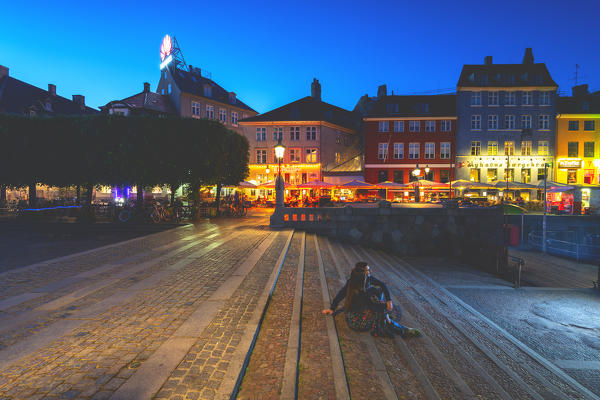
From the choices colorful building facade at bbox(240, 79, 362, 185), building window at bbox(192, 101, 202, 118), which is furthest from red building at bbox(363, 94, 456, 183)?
building window at bbox(192, 101, 202, 118)

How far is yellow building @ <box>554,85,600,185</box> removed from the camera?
3441 centimetres

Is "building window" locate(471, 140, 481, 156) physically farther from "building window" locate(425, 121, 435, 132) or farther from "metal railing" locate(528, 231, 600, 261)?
"metal railing" locate(528, 231, 600, 261)

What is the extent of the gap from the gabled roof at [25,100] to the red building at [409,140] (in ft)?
128

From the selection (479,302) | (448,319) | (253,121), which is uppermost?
(253,121)

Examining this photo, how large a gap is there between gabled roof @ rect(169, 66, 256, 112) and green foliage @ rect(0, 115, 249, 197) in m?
23.1

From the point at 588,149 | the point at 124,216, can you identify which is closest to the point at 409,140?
the point at 588,149

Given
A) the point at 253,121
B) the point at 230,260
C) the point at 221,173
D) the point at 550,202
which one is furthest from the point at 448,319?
the point at 253,121

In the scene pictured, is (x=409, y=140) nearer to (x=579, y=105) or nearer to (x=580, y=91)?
(x=579, y=105)

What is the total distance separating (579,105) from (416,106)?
19.0m

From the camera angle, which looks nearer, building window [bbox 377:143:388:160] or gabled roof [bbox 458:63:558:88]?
gabled roof [bbox 458:63:558:88]

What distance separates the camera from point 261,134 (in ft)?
130

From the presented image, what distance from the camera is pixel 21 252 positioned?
10.0m

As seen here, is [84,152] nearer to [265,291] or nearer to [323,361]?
[265,291]

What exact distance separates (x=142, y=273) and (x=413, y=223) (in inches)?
587
